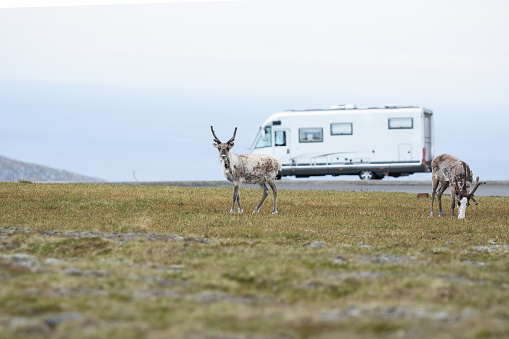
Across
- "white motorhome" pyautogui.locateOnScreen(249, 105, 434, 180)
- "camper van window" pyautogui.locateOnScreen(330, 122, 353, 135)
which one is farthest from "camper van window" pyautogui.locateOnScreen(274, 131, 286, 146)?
"camper van window" pyautogui.locateOnScreen(330, 122, 353, 135)

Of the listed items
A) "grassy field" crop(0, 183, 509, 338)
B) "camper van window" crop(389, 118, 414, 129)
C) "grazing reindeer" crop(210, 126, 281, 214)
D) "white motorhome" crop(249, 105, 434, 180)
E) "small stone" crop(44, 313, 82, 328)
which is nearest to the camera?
"grassy field" crop(0, 183, 509, 338)

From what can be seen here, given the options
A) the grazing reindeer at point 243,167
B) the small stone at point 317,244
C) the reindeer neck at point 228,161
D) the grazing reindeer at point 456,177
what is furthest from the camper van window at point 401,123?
the small stone at point 317,244

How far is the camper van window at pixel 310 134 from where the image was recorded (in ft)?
133

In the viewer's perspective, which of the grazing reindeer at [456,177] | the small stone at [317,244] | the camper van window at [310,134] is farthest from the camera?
the camper van window at [310,134]

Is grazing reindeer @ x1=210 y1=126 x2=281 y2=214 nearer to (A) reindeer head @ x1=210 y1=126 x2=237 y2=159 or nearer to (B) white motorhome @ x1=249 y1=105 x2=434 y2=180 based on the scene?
(A) reindeer head @ x1=210 y1=126 x2=237 y2=159

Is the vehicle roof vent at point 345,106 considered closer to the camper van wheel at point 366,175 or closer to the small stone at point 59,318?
the camper van wheel at point 366,175

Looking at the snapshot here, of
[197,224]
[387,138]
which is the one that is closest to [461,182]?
[197,224]

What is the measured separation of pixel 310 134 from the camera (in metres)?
40.5

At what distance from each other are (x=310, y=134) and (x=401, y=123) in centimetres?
559

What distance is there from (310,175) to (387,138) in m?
5.38

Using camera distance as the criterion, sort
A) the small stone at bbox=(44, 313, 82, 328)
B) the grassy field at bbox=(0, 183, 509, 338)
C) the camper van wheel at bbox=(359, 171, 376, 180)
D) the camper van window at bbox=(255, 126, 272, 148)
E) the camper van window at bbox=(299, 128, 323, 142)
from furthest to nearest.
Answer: the camper van wheel at bbox=(359, 171, 376, 180) < the camper van window at bbox=(255, 126, 272, 148) < the camper van window at bbox=(299, 128, 323, 142) < the small stone at bbox=(44, 313, 82, 328) < the grassy field at bbox=(0, 183, 509, 338)

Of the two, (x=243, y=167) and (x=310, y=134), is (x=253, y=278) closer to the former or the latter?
(x=243, y=167)

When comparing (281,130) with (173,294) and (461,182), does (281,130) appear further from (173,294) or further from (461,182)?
(173,294)

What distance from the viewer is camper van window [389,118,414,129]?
3972 centimetres
